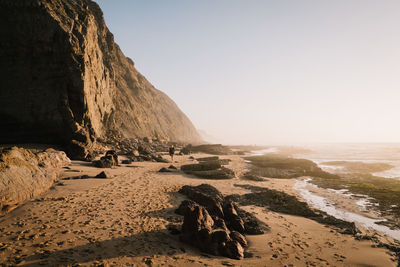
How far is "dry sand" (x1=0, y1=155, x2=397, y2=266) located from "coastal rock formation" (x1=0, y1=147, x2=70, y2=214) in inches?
15.9

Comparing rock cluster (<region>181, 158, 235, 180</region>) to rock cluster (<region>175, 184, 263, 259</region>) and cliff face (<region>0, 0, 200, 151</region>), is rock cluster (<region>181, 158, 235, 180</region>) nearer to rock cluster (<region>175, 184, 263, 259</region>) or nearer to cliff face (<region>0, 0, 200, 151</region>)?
rock cluster (<region>175, 184, 263, 259</region>)

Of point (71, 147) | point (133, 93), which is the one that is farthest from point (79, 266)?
point (133, 93)

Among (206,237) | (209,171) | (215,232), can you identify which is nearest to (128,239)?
(206,237)

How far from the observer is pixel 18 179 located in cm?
757

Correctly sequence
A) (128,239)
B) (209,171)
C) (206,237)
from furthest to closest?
(209,171), (206,237), (128,239)

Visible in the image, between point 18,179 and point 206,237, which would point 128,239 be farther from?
point 18,179

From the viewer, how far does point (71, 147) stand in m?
17.6

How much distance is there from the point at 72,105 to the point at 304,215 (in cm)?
2130

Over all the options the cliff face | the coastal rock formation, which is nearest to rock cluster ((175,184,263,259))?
the coastal rock formation

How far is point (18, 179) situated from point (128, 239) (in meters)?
5.35

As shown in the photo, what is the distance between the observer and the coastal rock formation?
6.78 metres

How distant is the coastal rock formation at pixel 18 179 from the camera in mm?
6781

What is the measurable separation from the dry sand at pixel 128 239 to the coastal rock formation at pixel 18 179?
41 cm

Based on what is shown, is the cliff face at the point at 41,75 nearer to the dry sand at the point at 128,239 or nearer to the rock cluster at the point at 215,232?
the dry sand at the point at 128,239
